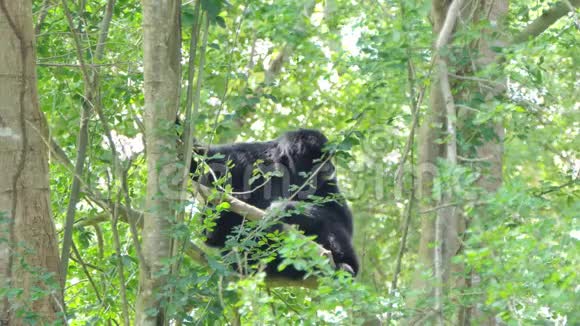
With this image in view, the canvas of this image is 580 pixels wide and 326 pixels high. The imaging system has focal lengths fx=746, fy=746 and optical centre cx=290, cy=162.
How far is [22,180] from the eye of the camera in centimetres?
349

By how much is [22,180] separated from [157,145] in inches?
28.5

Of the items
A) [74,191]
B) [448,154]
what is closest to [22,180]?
[74,191]

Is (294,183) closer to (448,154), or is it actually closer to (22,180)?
(448,154)

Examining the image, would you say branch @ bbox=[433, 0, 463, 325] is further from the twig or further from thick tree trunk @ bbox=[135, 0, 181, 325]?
the twig

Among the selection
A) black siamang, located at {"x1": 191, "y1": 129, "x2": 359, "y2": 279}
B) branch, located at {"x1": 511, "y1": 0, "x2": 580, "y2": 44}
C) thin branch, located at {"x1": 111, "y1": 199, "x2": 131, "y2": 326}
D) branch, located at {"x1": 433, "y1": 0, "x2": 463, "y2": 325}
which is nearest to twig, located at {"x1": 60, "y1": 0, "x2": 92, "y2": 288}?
thin branch, located at {"x1": 111, "y1": 199, "x2": 131, "y2": 326}

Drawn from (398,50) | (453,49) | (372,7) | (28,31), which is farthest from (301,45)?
(28,31)

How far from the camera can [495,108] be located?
3402 millimetres

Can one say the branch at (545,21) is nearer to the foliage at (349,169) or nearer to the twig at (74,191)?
the foliage at (349,169)

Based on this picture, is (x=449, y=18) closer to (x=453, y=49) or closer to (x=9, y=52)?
(x=453, y=49)

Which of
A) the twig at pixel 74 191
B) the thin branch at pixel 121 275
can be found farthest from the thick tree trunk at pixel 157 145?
the twig at pixel 74 191

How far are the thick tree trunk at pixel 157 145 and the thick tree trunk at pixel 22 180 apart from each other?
460mm

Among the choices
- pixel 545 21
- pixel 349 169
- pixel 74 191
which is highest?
pixel 545 21

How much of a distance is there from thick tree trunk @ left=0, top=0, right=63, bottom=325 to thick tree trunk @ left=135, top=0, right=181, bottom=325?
18.1 inches

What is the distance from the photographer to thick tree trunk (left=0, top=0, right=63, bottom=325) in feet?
11.2
